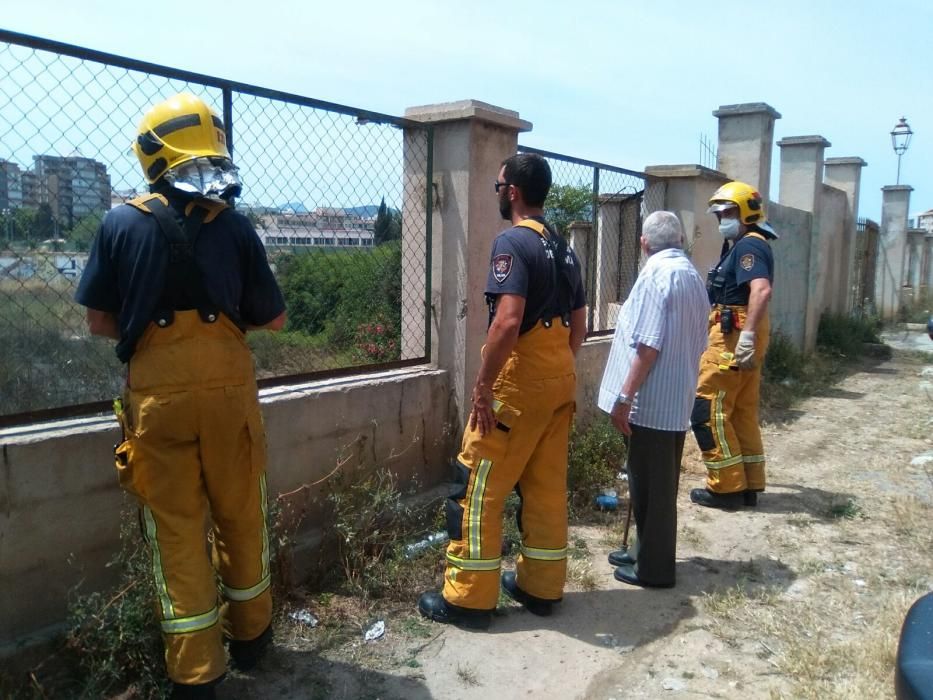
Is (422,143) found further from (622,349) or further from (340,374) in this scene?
(622,349)

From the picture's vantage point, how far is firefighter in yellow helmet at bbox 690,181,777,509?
15.9 ft

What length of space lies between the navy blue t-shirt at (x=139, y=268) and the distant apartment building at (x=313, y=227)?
1.07 metres

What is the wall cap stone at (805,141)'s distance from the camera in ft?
35.2

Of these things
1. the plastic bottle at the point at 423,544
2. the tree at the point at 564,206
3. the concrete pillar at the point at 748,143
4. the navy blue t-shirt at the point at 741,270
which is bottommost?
the plastic bottle at the point at 423,544

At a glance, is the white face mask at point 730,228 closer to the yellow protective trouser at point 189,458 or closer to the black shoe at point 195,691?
the yellow protective trouser at point 189,458

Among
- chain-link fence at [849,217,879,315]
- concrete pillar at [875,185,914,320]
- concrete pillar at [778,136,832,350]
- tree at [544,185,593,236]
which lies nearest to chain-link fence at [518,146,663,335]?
tree at [544,185,593,236]

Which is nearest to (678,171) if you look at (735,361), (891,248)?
(735,361)

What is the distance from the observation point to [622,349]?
380cm

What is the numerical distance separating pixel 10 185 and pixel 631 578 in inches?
125

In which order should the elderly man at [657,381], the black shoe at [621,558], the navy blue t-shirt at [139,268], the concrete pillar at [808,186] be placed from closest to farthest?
the navy blue t-shirt at [139,268]
the elderly man at [657,381]
the black shoe at [621,558]
the concrete pillar at [808,186]

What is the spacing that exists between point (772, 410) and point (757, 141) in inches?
121

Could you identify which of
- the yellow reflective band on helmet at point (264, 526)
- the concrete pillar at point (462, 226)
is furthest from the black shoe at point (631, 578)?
the yellow reflective band on helmet at point (264, 526)

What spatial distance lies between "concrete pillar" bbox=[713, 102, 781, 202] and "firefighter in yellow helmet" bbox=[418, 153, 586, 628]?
6076mm

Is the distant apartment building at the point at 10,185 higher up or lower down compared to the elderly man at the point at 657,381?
higher up
